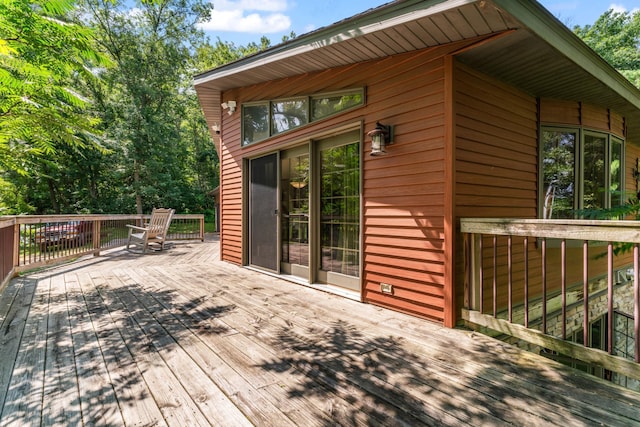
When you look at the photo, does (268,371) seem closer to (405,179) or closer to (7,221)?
(405,179)

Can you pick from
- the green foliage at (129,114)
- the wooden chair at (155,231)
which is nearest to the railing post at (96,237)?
the wooden chair at (155,231)

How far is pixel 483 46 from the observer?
8.03ft

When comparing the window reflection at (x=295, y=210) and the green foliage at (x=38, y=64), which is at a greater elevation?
the green foliage at (x=38, y=64)

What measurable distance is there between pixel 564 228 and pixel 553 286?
2.23 metres

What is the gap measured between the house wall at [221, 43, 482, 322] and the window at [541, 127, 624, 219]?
1.92 metres

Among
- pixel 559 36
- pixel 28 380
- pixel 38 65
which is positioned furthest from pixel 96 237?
pixel 559 36

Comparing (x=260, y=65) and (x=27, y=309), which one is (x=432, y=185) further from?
(x=27, y=309)

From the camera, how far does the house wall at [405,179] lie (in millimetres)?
2666

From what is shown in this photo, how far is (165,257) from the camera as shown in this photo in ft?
21.0

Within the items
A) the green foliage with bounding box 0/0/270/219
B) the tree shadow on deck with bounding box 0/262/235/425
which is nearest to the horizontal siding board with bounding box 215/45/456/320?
the tree shadow on deck with bounding box 0/262/235/425

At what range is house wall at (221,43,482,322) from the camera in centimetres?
267

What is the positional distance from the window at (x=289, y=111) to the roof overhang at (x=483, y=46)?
362 millimetres

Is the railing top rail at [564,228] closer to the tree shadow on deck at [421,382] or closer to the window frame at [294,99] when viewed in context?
the tree shadow on deck at [421,382]

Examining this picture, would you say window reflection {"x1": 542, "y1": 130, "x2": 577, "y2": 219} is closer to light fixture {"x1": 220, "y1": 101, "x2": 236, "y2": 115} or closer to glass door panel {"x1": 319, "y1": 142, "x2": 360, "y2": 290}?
glass door panel {"x1": 319, "y1": 142, "x2": 360, "y2": 290}
